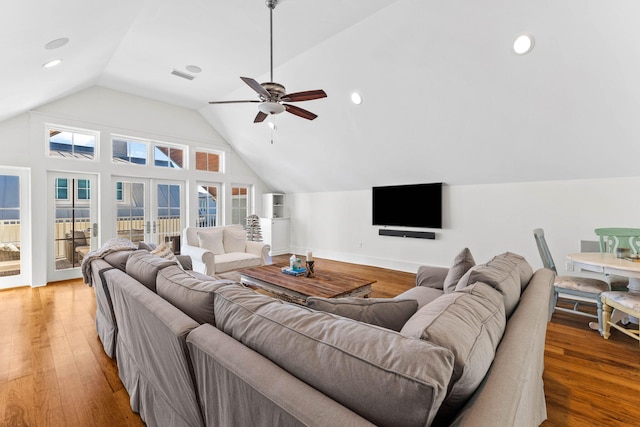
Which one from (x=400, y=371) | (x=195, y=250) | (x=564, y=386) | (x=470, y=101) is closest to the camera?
(x=400, y=371)

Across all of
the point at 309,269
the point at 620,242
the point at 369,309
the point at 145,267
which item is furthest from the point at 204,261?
the point at 620,242

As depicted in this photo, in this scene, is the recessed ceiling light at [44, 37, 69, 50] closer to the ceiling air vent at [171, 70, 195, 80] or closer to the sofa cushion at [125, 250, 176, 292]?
the ceiling air vent at [171, 70, 195, 80]

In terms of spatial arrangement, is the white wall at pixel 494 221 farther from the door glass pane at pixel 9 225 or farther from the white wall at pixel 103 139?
the door glass pane at pixel 9 225

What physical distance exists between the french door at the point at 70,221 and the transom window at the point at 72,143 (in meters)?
0.35

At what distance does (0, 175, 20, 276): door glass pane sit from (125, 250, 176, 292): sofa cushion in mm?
3914

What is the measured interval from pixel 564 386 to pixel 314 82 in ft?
13.7

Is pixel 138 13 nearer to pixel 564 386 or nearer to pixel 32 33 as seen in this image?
pixel 32 33

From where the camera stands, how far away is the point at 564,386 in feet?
6.57

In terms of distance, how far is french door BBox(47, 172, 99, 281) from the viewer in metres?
4.62

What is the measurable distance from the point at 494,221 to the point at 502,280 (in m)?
3.48

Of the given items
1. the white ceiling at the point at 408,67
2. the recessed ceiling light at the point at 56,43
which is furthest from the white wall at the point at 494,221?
the recessed ceiling light at the point at 56,43

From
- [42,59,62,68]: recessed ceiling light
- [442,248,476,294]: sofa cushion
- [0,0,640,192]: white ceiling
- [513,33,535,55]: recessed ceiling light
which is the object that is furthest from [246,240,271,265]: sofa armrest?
[513,33,535,55]: recessed ceiling light

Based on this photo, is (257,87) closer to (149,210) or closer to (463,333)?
(463,333)

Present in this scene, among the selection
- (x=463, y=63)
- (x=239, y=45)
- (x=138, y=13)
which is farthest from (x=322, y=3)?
(x=138, y=13)
